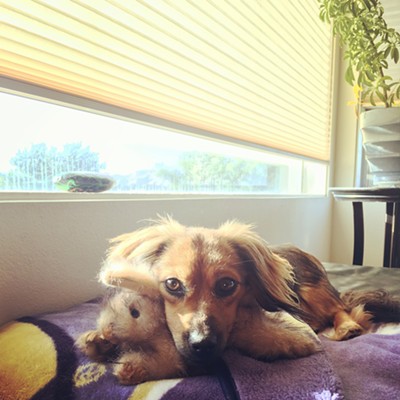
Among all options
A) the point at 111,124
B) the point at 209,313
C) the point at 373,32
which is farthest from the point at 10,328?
the point at 373,32

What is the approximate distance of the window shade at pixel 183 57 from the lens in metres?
0.73

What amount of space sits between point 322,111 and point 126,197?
1525mm

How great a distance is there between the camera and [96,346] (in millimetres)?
494

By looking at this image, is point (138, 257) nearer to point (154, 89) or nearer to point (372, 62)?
point (154, 89)

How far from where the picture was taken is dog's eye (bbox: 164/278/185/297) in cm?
50

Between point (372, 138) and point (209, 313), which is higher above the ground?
point (372, 138)

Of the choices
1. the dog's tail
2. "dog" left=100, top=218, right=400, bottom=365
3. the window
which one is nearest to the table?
the window

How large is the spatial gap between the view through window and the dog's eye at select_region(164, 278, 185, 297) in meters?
0.37

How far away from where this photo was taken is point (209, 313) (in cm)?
49

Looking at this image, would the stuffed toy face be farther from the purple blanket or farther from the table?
the table

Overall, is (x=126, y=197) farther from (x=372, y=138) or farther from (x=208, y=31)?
(x=372, y=138)

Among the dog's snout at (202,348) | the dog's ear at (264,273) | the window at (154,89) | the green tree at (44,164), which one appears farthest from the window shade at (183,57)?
the dog's snout at (202,348)

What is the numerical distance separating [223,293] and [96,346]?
0.19 metres

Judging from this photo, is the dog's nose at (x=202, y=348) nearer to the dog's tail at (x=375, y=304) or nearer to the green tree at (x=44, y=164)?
the dog's tail at (x=375, y=304)
